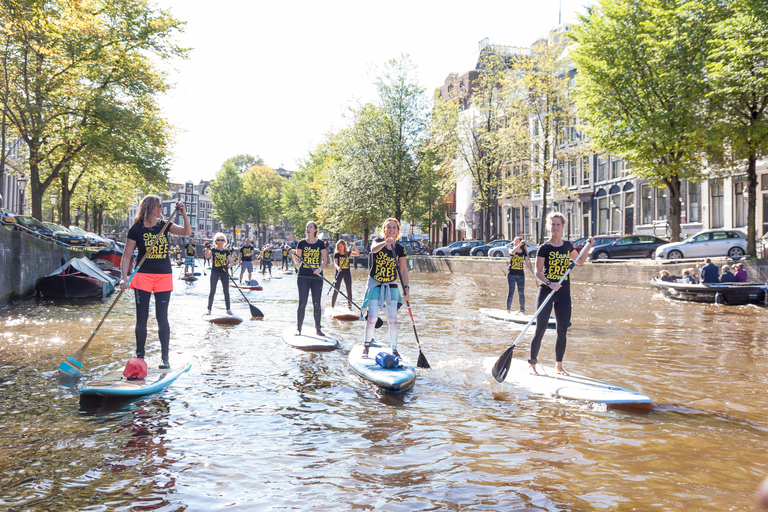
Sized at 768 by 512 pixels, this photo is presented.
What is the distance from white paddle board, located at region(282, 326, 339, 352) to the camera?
9594 millimetres

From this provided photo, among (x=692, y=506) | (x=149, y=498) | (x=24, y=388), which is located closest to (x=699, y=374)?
(x=692, y=506)

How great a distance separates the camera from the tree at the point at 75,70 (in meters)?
23.0

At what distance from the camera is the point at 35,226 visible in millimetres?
24078

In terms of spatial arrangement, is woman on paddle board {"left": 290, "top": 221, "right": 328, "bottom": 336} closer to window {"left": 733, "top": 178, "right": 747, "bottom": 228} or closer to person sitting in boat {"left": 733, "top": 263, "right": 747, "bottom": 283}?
person sitting in boat {"left": 733, "top": 263, "right": 747, "bottom": 283}

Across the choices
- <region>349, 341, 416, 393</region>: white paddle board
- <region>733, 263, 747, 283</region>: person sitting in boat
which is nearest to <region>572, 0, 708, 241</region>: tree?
<region>733, 263, 747, 283</region>: person sitting in boat

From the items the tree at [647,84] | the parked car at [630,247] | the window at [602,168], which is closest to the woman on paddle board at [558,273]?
the tree at [647,84]

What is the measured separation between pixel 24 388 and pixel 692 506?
6.74 m

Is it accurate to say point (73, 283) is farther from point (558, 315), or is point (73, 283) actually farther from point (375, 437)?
point (375, 437)

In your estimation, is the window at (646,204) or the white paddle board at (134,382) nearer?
the white paddle board at (134,382)

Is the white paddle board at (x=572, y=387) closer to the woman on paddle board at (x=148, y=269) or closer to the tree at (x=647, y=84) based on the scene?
the woman on paddle board at (x=148, y=269)

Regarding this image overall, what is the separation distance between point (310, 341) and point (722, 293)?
14683 mm

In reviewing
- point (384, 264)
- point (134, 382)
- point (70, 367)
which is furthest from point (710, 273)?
point (70, 367)

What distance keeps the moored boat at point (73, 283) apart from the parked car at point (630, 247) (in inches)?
897

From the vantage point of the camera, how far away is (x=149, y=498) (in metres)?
3.95
